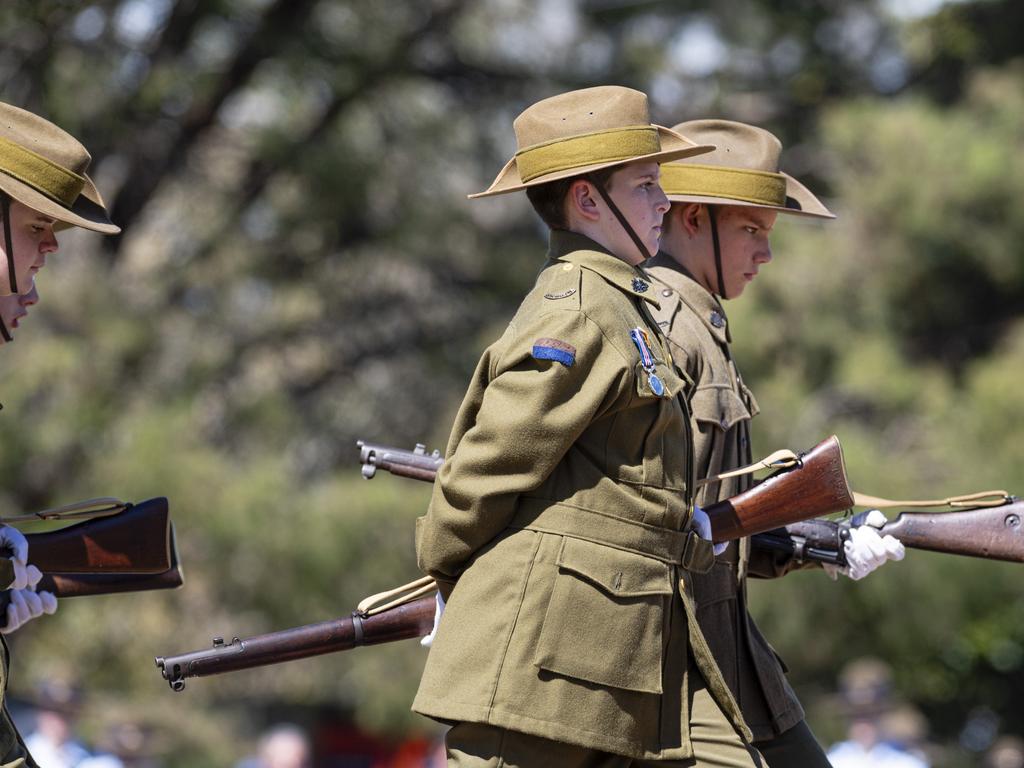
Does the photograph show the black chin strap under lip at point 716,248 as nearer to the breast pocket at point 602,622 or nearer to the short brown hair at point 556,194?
the short brown hair at point 556,194

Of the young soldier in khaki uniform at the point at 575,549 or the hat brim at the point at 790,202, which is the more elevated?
the hat brim at the point at 790,202

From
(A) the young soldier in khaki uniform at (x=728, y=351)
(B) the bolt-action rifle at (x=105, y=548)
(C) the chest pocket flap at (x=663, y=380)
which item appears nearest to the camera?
(C) the chest pocket flap at (x=663, y=380)

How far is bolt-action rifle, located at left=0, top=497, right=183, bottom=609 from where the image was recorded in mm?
4379

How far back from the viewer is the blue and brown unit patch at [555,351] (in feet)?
11.6

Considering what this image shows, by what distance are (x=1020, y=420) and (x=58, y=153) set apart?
9544mm

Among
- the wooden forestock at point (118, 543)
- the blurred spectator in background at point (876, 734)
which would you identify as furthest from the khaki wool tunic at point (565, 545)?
the blurred spectator in background at point (876, 734)

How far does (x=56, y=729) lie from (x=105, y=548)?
17.6ft

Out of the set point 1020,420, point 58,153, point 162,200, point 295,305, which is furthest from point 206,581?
point 58,153

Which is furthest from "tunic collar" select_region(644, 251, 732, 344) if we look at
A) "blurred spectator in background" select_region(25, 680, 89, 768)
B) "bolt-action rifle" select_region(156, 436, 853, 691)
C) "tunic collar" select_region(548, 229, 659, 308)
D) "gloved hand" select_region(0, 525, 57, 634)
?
"blurred spectator in background" select_region(25, 680, 89, 768)

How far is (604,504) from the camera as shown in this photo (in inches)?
141

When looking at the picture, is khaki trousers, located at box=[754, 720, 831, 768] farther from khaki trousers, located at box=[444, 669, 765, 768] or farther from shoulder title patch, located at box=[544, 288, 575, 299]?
shoulder title patch, located at box=[544, 288, 575, 299]

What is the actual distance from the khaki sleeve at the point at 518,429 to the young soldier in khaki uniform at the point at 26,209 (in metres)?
1.16

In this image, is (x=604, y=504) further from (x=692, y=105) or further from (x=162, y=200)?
(x=162, y=200)

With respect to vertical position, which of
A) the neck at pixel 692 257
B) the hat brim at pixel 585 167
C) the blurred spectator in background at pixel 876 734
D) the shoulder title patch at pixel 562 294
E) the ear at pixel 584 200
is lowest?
the blurred spectator in background at pixel 876 734
